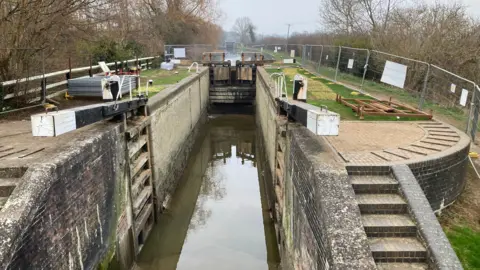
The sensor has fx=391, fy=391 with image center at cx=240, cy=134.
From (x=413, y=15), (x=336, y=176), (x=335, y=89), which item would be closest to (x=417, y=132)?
(x=336, y=176)

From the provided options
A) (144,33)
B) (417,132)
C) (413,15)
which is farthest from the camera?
(144,33)

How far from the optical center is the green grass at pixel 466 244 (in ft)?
14.7

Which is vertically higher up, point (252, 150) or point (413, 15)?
point (413, 15)

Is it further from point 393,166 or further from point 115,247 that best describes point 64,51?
point 393,166

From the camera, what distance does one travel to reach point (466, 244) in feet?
15.7

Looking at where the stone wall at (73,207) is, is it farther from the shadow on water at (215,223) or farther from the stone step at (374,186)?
the stone step at (374,186)

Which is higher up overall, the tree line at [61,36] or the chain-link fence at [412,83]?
the tree line at [61,36]

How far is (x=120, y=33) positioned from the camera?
21.4 metres

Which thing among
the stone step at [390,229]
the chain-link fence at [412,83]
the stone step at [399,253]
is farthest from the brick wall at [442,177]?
the chain-link fence at [412,83]

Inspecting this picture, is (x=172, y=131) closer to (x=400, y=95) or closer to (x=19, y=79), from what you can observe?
(x=19, y=79)

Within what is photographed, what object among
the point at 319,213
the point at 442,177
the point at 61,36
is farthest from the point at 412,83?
the point at 61,36

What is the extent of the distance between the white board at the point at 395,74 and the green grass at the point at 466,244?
6.77m

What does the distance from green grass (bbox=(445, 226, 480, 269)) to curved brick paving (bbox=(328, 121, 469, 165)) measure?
3.42 feet

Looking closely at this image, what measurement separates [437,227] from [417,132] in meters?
3.66
